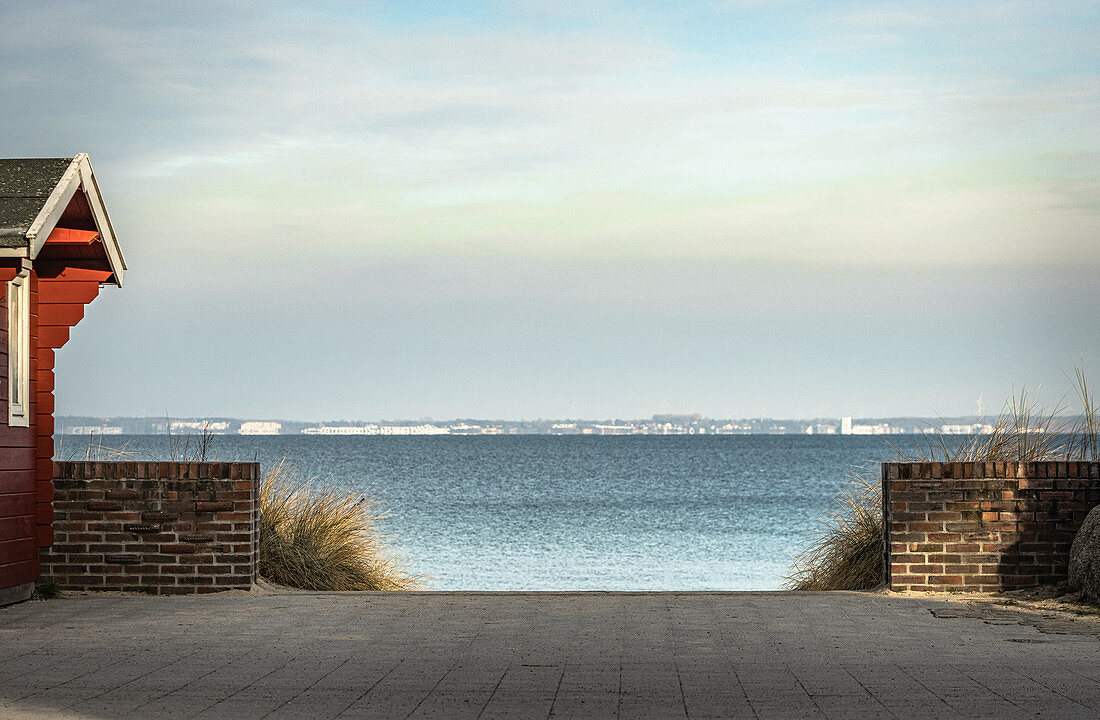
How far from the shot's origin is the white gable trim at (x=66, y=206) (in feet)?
29.4

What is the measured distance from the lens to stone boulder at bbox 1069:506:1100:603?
895cm

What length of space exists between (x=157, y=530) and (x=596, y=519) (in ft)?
101

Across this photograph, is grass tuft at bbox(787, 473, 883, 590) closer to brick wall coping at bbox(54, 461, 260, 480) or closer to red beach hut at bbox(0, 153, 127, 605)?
brick wall coping at bbox(54, 461, 260, 480)

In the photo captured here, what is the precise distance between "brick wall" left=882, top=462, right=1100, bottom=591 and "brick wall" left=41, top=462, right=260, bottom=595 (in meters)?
5.69

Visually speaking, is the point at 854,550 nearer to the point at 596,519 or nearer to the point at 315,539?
the point at 315,539

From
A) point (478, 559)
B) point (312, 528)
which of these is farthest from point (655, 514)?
point (312, 528)

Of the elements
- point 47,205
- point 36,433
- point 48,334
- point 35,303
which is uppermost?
point 47,205

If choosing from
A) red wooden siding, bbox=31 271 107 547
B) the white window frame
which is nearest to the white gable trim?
red wooden siding, bbox=31 271 107 547

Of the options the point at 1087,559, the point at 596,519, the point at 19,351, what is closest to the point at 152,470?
the point at 19,351

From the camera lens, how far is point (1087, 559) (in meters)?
Answer: 9.09

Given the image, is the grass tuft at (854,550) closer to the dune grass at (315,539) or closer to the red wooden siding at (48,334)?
the dune grass at (315,539)

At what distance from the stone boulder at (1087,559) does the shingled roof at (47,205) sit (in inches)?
333

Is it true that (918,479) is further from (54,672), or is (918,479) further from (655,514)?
(655,514)

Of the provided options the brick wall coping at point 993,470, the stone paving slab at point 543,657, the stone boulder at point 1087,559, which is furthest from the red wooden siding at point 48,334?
the stone boulder at point 1087,559
